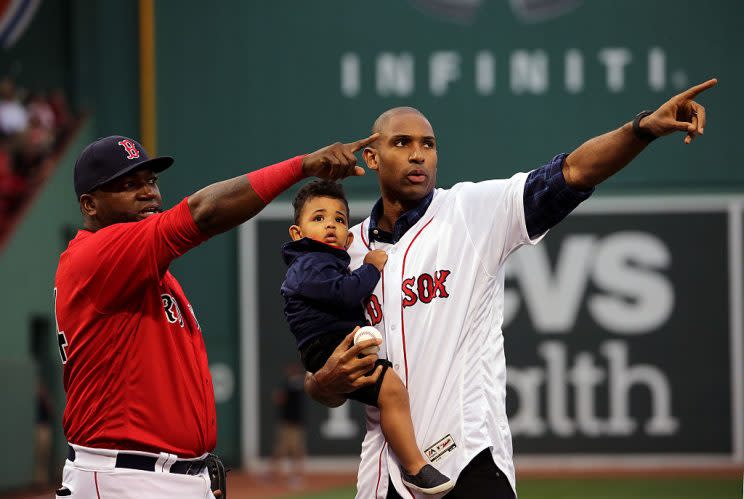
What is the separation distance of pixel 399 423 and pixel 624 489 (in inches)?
402

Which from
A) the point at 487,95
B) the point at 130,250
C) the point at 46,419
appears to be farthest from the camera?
the point at 487,95

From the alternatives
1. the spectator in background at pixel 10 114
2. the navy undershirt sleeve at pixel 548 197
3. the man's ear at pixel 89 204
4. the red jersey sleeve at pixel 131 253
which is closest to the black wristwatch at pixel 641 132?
the navy undershirt sleeve at pixel 548 197

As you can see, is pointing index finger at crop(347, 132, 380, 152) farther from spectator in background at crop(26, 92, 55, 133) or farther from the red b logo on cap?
spectator in background at crop(26, 92, 55, 133)

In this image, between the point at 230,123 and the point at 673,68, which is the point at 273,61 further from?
the point at 673,68

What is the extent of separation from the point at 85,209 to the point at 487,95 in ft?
39.4

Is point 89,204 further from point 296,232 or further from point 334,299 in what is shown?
point 334,299

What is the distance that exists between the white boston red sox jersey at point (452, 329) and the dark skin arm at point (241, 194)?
0.46 metres

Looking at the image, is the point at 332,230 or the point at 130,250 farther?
the point at 332,230

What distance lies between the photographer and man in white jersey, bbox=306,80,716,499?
3.68 m

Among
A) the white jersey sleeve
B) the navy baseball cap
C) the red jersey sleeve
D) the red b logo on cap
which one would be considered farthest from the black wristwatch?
the red b logo on cap

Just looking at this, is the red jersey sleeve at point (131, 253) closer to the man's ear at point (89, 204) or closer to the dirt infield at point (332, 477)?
the man's ear at point (89, 204)

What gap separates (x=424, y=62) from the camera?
1543 centimetres

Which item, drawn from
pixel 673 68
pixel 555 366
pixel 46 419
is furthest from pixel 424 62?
pixel 46 419

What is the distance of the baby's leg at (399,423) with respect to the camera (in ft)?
12.1
